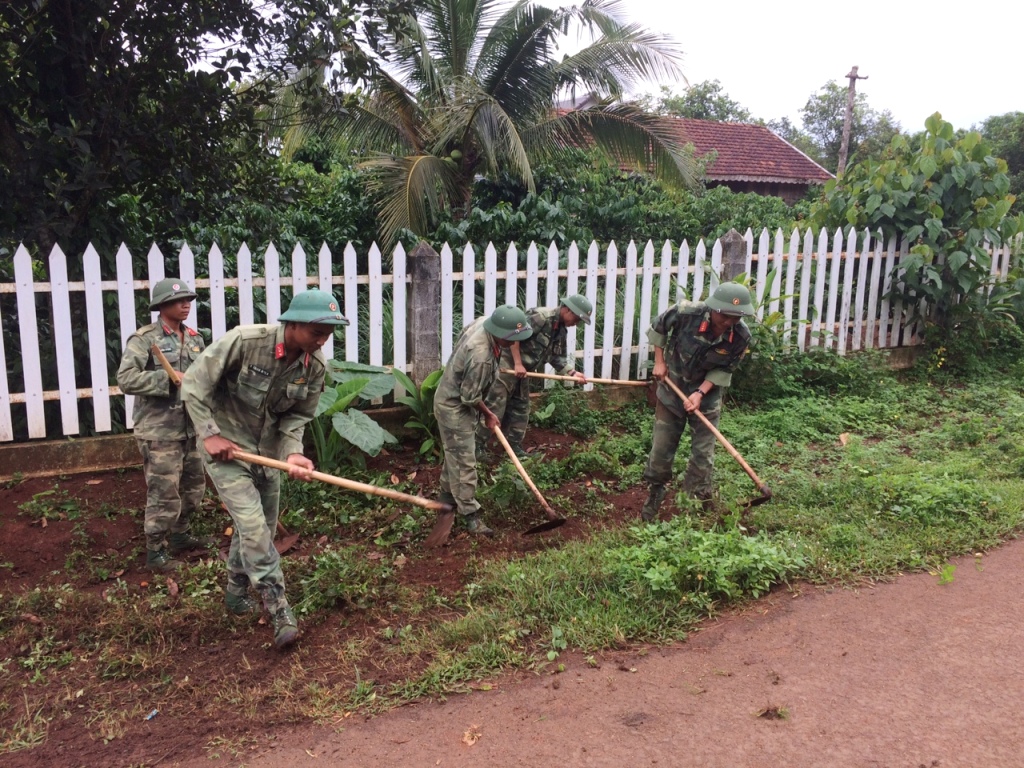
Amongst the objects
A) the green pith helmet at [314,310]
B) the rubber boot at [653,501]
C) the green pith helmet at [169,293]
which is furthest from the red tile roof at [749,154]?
the green pith helmet at [314,310]

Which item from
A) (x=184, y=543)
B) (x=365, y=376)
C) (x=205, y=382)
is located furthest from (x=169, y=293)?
(x=365, y=376)

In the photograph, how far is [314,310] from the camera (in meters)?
3.49

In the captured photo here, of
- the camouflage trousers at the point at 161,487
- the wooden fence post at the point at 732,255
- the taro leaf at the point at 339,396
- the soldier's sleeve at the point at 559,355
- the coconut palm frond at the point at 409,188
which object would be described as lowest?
the camouflage trousers at the point at 161,487

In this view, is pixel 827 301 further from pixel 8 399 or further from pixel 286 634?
pixel 8 399

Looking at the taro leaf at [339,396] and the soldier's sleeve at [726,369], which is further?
the taro leaf at [339,396]

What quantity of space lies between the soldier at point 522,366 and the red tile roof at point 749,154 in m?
18.9

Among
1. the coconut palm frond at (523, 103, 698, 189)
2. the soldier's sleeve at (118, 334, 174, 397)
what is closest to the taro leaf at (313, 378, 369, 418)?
the soldier's sleeve at (118, 334, 174, 397)

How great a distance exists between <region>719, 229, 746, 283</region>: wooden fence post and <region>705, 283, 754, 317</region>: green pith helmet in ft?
9.87

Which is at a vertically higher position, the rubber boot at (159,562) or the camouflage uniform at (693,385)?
the camouflage uniform at (693,385)

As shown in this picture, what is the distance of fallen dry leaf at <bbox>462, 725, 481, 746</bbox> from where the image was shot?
9.64 ft

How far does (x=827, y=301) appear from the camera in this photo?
880 centimetres

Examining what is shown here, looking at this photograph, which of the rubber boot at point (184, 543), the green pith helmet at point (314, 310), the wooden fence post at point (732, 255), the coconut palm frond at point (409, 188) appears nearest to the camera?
the green pith helmet at point (314, 310)

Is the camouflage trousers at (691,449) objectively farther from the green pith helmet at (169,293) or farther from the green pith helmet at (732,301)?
the green pith helmet at (169,293)

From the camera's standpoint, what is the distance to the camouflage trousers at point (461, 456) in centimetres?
506
